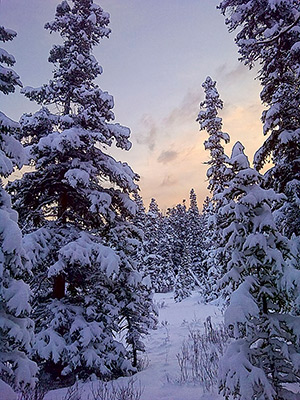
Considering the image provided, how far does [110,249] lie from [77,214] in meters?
2.66

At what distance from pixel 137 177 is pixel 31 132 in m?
3.69

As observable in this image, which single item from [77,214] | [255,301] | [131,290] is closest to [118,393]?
[255,301]

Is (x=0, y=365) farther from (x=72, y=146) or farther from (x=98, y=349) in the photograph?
(x=72, y=146)

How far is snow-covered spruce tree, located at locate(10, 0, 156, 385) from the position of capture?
24.0ft

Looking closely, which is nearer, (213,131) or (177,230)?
(213,131)

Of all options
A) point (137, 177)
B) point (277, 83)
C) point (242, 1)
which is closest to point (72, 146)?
point (137, 177)

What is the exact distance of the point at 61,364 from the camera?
7.18m

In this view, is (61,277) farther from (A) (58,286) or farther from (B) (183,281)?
(B) (183,281)

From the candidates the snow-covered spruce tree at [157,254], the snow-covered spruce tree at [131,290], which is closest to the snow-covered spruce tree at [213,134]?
the snow-covered spruce tree at [131,290]

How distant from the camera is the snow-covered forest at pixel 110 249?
483cm

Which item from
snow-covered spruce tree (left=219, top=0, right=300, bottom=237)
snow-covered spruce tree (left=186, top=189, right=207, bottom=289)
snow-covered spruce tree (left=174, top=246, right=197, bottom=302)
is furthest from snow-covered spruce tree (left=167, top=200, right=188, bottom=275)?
snow-covered spruce tree (left=219, top=0, right=300, bottom=237)

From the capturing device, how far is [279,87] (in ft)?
33.7

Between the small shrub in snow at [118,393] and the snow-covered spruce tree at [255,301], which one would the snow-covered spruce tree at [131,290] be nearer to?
the small shrub in snow at [118,393]

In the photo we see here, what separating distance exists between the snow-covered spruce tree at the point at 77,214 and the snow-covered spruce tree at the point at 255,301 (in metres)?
3.30
